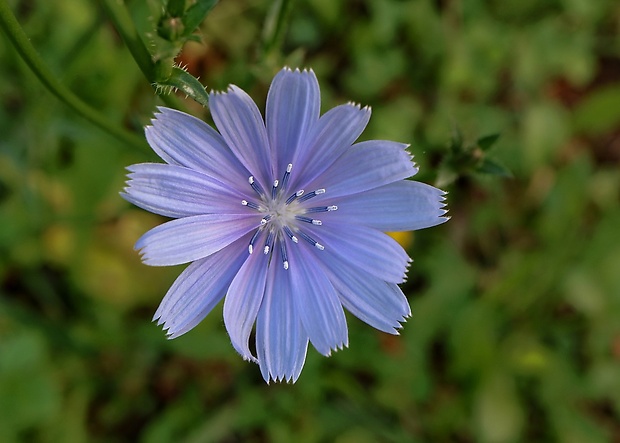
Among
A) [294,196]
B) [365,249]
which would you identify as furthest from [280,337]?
[294,196]

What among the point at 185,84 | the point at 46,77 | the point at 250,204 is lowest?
the point at 250,204

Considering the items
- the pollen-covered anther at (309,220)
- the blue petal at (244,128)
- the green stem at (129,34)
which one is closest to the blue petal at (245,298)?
the pollen-covered anther at (309,220)

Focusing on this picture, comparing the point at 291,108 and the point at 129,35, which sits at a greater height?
the point at 129,35

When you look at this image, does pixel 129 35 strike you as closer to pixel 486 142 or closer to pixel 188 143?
pixel 188 143

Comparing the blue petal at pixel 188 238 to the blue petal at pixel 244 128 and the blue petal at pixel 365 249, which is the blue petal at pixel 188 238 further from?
the blue petal at pixel 365 249

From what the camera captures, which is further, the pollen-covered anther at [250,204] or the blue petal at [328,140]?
the pollen-covered anther at [250,204]

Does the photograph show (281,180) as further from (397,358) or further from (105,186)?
(397,358)

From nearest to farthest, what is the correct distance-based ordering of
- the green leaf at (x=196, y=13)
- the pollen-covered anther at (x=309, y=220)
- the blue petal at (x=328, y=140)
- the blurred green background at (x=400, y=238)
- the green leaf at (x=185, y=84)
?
the green leaf at (x=196, y=13) < the green leaf at (x=185, y=84) < the blue petal at (x=328, y=140) < the pollen-covered anther at (x=309, y=220) < the blurred green background at (x=400, y=238)
